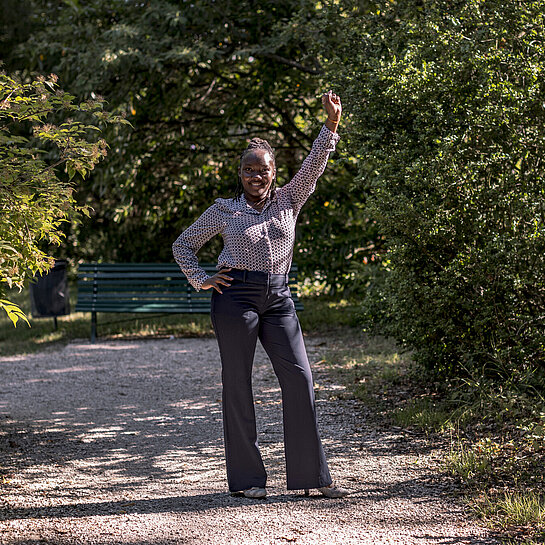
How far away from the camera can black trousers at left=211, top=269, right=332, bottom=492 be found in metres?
4.15

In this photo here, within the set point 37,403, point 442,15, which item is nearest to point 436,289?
point 442,15

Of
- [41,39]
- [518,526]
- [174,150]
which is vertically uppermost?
[41,39]

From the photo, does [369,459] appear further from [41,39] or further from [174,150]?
[41,39]

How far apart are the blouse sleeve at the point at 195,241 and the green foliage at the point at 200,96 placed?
17.5 feet

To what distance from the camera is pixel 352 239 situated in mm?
10414

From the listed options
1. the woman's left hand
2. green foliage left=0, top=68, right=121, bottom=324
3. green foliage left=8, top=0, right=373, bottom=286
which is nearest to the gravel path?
green foliage left=0, top=68, right=121, bottom=324

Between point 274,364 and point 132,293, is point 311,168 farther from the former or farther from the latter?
point 132,293

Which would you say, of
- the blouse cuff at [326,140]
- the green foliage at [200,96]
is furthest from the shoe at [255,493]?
the green foliage at [200,96]

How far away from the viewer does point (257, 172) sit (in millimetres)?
4188

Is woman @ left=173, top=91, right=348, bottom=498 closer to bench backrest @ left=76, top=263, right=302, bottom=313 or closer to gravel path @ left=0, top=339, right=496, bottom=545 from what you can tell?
gravel path @ left=0, top=339, right=496, bottom=545

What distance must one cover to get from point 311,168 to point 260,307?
78cm

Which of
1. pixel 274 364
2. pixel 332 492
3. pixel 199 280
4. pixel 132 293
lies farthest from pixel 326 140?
pixel 132 293

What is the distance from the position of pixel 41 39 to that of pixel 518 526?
10.5m

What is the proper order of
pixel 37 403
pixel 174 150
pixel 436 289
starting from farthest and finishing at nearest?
pixel 174 150
pixel 37 403
pixel 436 289
